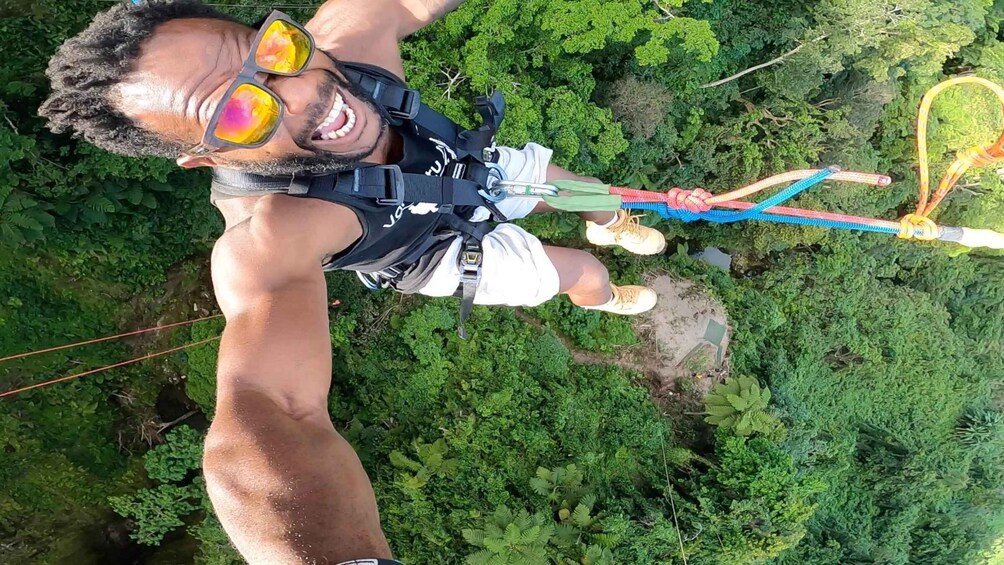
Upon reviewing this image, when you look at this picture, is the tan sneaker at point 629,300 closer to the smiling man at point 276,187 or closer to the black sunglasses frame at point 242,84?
the smiling man at point 276,187

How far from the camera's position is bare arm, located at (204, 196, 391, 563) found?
4.29ft

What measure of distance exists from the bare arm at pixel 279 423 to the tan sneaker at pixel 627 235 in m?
2.41

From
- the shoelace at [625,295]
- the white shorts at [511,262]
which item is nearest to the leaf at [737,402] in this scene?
the shoelace at [625,295]

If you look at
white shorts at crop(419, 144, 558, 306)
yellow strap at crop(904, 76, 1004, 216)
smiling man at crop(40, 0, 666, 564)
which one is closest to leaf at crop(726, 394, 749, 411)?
yellow strap at crop(904, 76, 1004, 216)

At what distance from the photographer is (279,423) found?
4.84ft

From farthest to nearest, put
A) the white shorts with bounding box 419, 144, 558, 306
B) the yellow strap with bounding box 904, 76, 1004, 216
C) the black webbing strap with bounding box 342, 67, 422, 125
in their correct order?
the yellow strap with bounding box 904, 76, 1004, 216 → the white shorts with bounding box 419, 144, 558, 306 → the black webbing strap with bounding box 342, 67, 422, 125

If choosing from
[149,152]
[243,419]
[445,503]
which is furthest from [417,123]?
[445,503]

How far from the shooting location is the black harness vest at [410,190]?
194 centimetres

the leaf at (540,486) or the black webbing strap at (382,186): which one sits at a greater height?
the black webbing strap at (382,186)

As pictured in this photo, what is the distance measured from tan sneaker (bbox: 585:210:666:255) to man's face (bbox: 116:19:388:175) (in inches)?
84.7

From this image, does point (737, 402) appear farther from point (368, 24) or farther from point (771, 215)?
point (368, 24)

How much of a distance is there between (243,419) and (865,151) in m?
7.14

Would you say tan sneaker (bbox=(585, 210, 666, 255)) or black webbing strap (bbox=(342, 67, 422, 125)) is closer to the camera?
black webbing strap (bbox=(342, 67, 422, 125))

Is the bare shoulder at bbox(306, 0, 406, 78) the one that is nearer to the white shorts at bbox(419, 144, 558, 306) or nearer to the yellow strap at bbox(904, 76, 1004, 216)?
the white shorts at bbox(419, 144, 558, 306)
